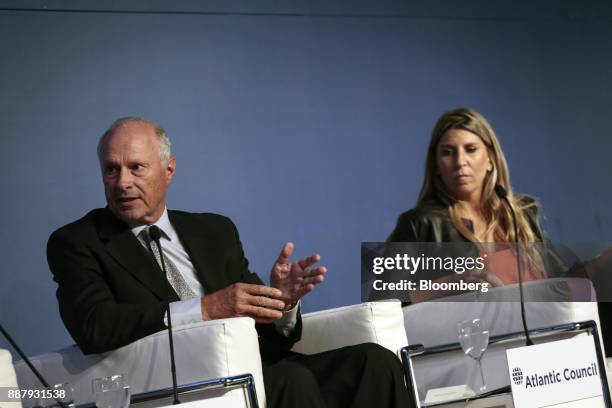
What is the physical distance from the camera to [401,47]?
16.1 ft

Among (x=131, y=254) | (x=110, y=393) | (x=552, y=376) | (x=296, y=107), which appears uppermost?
(x=296, y=107)

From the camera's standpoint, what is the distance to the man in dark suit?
264 centimetres

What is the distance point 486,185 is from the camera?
Answer: 12.8 feet

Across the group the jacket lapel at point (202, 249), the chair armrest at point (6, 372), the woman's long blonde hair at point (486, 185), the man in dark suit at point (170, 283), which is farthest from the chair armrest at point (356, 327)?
the chair armrest at point (6, 372)

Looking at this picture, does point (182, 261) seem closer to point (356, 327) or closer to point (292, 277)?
point (292, 277)

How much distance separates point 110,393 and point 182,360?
27 centimetres

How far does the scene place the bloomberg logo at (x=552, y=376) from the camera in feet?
8.13

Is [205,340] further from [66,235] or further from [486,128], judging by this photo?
[486,128]

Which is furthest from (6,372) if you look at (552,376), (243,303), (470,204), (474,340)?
(470,204)

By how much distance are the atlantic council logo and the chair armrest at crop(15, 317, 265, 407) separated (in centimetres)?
67

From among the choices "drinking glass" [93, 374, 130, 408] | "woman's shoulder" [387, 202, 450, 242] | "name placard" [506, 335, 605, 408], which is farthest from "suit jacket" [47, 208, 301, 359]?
"name placard" [506, 335, 605, 408]

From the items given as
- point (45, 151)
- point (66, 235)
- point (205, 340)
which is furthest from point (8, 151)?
point (205, 340)

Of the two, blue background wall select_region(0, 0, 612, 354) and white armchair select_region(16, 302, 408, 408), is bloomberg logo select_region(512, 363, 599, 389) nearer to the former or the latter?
white armchair select_region(16, 302, 408, 408)

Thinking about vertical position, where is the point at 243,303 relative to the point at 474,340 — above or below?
above
